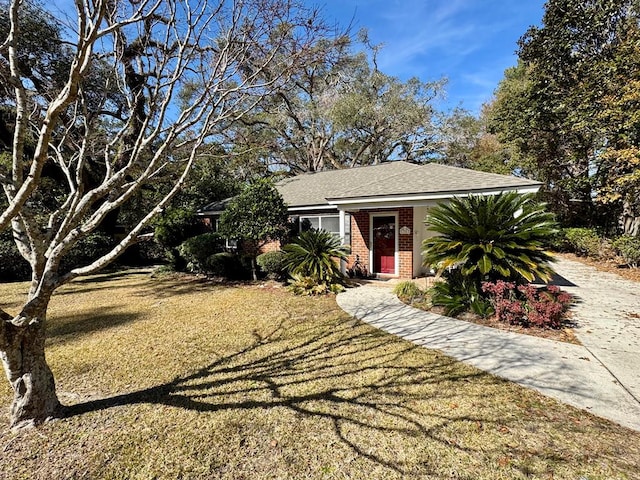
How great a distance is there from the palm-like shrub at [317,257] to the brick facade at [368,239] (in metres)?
1.48

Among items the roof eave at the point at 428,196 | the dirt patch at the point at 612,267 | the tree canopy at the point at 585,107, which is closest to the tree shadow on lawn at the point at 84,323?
the roof eave at the point at 428,196

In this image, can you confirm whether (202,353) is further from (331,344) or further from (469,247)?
(469,247)

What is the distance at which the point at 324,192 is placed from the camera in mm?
12938

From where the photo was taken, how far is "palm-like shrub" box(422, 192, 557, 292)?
586 cm

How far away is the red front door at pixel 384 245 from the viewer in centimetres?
1064

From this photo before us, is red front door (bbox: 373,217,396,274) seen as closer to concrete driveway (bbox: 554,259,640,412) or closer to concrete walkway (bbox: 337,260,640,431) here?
concrete walkway (bbox: 337,260,640,431)

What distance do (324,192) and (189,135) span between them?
281 inches

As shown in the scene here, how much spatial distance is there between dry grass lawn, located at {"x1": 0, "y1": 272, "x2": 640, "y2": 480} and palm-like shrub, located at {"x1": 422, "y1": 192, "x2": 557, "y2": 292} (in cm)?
235

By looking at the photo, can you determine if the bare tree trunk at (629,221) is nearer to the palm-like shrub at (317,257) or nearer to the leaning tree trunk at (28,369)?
the palm-like shrub at (317,257)

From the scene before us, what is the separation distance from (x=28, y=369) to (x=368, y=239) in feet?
30.5

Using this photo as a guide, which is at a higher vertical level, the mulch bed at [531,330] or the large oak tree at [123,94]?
the large oak tree at [123,94]

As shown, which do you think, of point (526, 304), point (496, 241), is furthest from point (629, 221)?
point (526, 304)

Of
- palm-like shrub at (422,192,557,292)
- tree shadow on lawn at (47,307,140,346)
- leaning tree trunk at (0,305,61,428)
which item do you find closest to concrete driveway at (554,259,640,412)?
palm-like shrub at (422,192,557,292)

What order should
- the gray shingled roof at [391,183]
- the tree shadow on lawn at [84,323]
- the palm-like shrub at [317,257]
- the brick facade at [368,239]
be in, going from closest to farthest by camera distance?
the tree shadow on lawn at [84,323] → the gray shingled roof at [391,183] → the palm-like shrub at [317,257] → the brick facade at [368,239]
